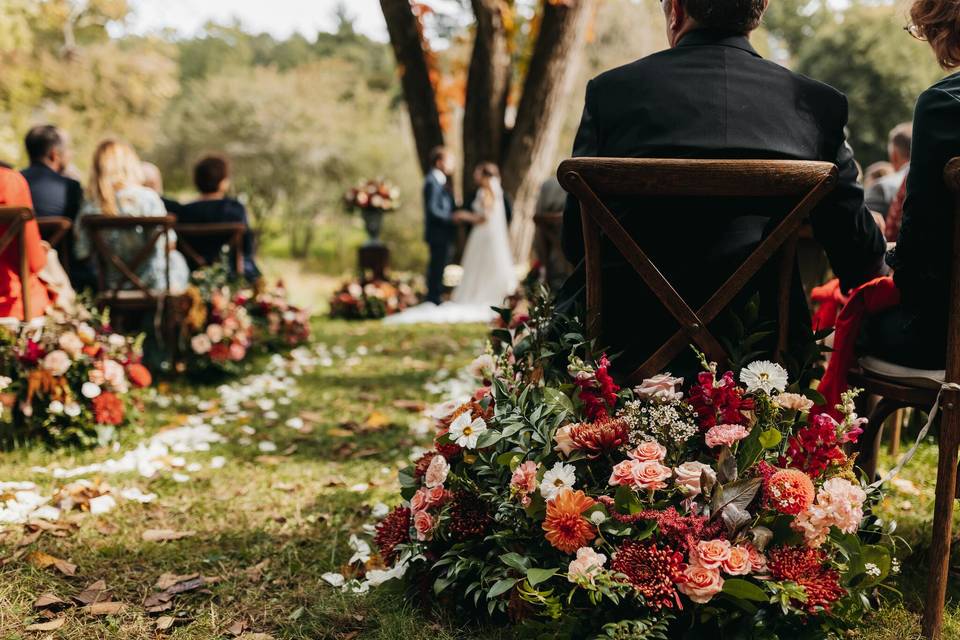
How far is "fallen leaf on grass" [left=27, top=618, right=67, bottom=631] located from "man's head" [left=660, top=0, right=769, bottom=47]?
2.47m

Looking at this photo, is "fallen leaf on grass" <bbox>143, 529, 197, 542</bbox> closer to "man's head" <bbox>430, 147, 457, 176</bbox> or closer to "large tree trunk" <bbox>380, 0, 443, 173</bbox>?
"large tree trunk" <bbox>380, 0, 443, 173</bbox>

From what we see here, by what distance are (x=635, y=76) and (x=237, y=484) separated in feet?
8.32

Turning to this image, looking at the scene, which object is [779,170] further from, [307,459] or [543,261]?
[543,261]

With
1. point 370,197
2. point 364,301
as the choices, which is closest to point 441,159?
point 370,197

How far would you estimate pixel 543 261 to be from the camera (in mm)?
6438

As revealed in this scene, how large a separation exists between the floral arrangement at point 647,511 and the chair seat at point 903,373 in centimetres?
34

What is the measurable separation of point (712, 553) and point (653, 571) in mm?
145

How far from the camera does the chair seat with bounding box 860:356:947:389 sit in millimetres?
2381

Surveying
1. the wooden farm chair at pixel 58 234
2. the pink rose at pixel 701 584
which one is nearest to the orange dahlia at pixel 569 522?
the pink rose at pixel 701 584

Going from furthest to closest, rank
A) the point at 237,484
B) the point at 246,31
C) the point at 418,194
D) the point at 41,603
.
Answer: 1. the point at 246,31
2. the point at 418,194
3. the point at 237,484
4. the point at 41,603

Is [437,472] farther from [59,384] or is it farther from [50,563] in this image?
[59,384]

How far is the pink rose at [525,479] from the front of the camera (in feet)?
7.22

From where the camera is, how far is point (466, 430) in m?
2.44

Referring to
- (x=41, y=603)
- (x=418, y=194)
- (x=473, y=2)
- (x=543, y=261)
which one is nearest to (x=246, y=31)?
(x=418, y=194)
